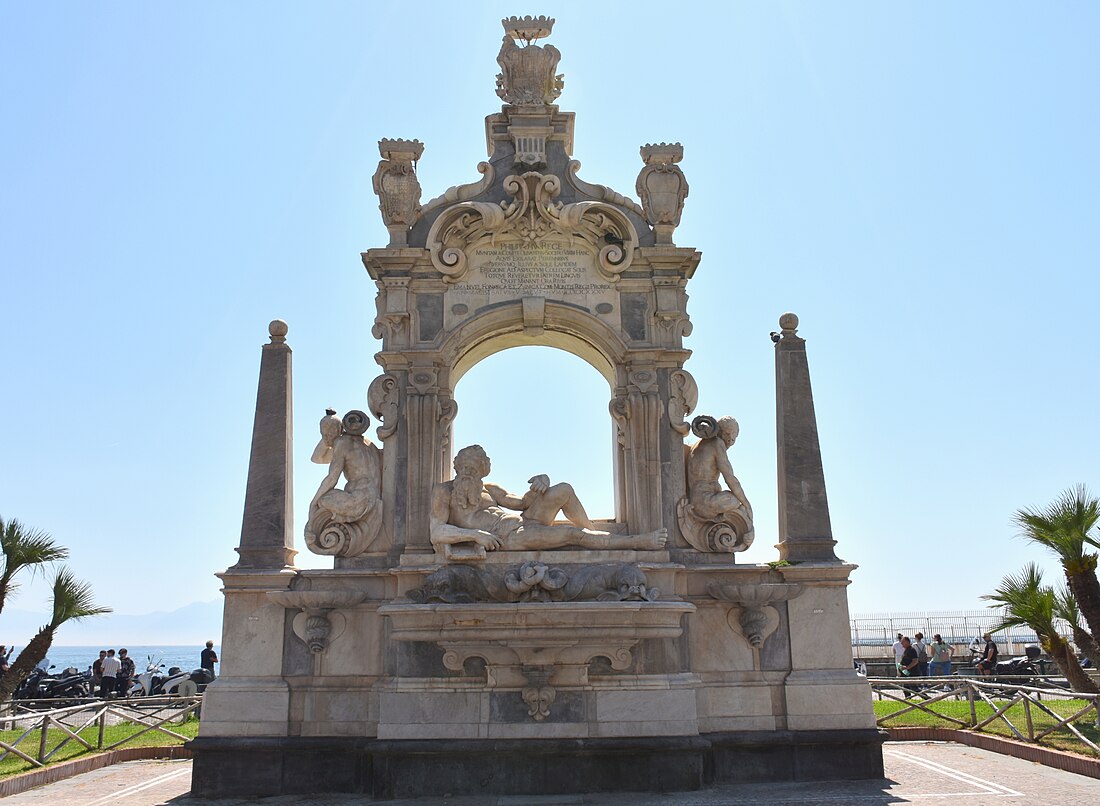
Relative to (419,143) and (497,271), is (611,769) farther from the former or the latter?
(419,143)

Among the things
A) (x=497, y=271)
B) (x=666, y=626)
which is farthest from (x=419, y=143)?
(x=666, y=626)

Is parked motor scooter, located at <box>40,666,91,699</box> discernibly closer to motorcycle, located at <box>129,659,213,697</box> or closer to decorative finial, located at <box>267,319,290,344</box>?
motorcycle, located at <box>129,659,213,697</box>

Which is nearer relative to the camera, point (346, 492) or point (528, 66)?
point (346, 492)

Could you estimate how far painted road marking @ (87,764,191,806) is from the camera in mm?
11719

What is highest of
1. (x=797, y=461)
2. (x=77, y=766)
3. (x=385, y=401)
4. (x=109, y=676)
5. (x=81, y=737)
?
(x=385, y=401)

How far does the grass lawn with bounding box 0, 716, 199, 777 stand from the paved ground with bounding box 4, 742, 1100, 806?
32.1 inches

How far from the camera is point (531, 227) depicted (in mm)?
14297

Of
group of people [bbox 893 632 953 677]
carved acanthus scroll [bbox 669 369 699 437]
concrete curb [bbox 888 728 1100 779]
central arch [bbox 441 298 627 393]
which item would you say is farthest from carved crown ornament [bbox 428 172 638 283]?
group of people [bbox 893 632 953 677]

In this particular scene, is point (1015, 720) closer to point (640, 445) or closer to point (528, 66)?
point (640, 445)

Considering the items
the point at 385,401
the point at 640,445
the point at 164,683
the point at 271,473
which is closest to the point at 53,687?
the point at 164,683

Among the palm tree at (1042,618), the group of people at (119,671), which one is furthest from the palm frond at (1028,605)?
the group of people at (119,671)

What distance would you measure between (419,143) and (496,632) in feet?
23.5

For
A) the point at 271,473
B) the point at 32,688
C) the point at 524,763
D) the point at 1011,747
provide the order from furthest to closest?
1. the point at 32,688
2. the point at 1011,747
3. the point at 271,473
4. the point at 524,763

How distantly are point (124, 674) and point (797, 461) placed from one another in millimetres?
18685
